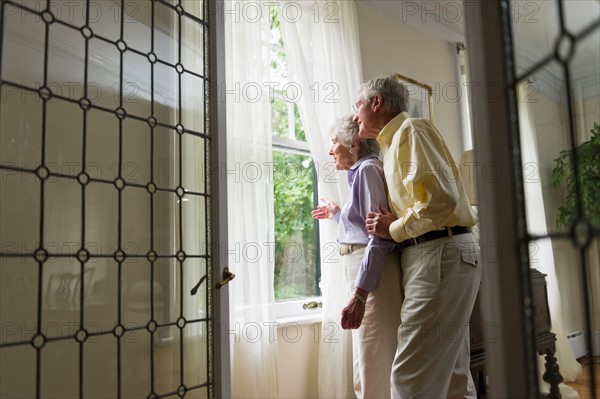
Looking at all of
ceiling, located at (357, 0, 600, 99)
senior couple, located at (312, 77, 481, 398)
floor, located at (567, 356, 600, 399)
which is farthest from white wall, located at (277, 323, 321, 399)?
ceiling, located at (357, 0, 600, 99)

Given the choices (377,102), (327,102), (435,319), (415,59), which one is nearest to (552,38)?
(435,319)

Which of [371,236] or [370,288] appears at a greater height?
[371,236]

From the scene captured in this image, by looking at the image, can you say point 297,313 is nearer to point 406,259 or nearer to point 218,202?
point 406,259

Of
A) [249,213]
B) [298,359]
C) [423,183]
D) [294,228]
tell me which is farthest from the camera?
[294,228]

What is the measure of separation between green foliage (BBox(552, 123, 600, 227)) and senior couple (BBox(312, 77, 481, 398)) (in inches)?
34.2

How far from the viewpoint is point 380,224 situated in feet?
6.74

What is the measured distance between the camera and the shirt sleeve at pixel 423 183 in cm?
187

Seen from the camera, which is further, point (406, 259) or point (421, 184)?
point (406, 259)

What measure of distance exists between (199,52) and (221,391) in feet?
4.01

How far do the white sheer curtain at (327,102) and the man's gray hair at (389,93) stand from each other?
63 cm

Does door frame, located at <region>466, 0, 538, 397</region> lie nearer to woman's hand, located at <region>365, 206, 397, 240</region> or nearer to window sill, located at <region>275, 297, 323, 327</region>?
woman's hand, located at <region>365, 206, 397, 240</region>

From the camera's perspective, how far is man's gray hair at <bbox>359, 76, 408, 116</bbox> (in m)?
2.21

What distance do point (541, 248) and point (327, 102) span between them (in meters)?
2.02

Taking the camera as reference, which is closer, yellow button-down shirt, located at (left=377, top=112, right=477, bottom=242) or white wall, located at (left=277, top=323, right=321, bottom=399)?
yellow button-down shirt, located at (left=377, top=112, right=477, bottom=242)
